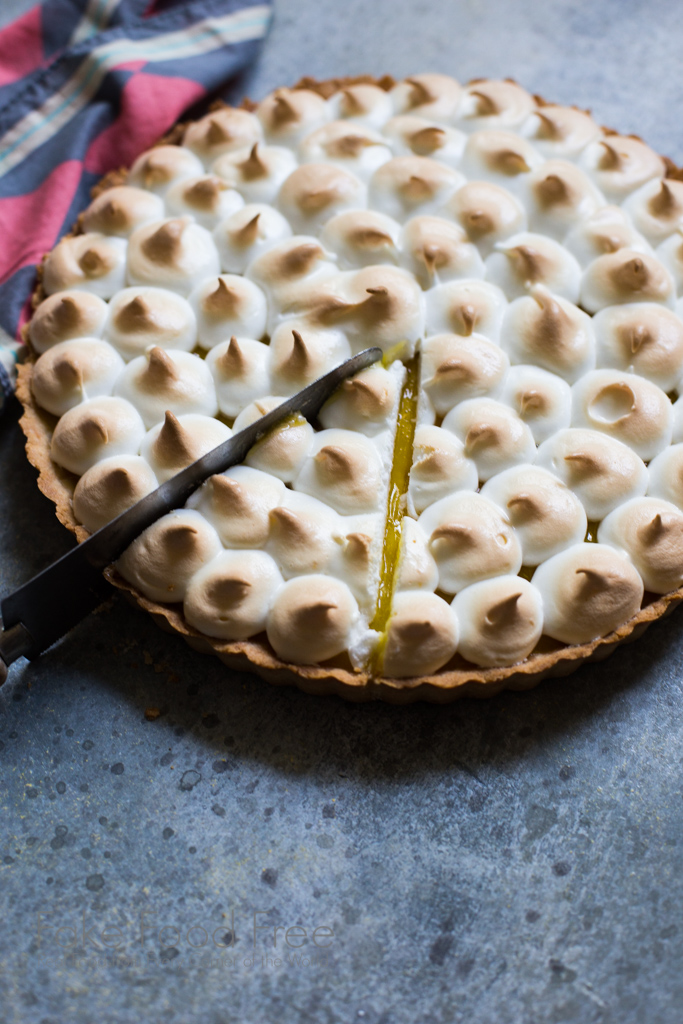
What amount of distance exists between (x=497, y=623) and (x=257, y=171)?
134cm

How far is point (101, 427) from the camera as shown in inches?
72.7

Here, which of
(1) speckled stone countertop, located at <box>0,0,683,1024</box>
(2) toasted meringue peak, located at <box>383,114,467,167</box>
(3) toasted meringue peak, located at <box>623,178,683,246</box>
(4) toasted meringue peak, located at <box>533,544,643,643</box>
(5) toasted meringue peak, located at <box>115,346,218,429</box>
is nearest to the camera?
(1) speckled stone countertop, located at <box>0,0,683,1024</box>

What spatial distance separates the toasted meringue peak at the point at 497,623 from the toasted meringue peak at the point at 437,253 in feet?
2.55

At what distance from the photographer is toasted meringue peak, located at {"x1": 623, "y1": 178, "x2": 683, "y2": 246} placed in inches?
83.4

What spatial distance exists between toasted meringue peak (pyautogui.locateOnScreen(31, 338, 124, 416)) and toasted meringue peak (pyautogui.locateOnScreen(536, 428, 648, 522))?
1.02 m

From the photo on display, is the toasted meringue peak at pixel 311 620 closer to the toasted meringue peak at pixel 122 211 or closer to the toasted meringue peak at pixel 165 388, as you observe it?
the toasted meringue peak at pixel 165 388

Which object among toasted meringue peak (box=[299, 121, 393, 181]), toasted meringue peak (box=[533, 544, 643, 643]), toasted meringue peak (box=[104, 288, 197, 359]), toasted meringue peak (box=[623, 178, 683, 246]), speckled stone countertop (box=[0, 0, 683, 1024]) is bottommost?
speckled stone countertop (box=[0, 0, 683, 1024])

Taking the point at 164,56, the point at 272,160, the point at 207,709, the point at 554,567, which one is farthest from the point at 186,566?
the point at 164,56

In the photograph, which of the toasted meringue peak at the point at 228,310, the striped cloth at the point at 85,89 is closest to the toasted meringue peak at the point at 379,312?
the toasted meringue peak at the point at 228,310

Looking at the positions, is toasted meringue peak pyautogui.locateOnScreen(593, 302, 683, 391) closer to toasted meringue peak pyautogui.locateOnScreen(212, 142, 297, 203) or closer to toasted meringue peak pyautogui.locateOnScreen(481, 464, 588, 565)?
toasted meringue peak pyautogui.locateOnScreen(481, 464, 588, 565)

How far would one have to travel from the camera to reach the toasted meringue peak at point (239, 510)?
5.74 feet

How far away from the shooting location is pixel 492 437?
1.81 m

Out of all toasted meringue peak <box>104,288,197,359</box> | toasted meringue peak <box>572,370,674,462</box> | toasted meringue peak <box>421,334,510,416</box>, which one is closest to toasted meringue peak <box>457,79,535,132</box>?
toasted meringue peak <box>421,334,510,416</box>

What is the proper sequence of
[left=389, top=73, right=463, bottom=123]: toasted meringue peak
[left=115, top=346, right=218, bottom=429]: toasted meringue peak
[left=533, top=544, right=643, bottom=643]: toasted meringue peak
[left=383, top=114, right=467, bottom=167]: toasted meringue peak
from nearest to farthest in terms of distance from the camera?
[left=533, top=544, right=643, bottom=643]: toasted meringue peak < [left=115, top=346, right=218, bottom=429]: toasted meringue peak < [left=383, top=114, right=467, bottom=167]: toasted meringue peak < [left=389, top=73, right=463, bottom=123]: toasted meringue peak
